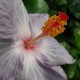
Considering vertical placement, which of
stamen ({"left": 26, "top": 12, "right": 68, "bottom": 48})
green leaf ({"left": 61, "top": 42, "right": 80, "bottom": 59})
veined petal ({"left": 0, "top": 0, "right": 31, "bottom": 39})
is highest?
veined petal ({"left": 0, "top": 0, "right": 31, "bottom": 39})

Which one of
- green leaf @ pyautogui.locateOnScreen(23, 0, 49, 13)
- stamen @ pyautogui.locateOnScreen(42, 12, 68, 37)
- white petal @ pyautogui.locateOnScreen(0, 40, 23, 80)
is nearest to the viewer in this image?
white petal @ pyautogui.locateOnScreen(0, 40, 23, 80)

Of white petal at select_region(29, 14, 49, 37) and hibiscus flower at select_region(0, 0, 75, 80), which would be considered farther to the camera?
white petal at select_region(29, 14, 49, 37)

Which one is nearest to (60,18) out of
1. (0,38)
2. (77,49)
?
(0,38)

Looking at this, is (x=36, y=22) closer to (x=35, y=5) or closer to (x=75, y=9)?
(x=35, y=5)

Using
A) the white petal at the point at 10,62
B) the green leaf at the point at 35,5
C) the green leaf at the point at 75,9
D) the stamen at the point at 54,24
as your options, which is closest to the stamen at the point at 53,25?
the stamen at the point at 54,24

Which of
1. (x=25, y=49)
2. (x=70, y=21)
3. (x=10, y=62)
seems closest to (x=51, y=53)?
(x=25, y=49)

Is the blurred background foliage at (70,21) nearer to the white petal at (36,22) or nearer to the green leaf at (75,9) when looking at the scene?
the green leaf at (75,9)

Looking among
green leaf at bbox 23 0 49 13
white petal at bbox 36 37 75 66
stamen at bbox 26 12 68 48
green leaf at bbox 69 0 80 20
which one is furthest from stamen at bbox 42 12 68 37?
green leaf at bbox 69 0 80 20

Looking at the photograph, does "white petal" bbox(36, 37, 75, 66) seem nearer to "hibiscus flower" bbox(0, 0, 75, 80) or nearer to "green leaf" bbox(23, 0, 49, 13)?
"hibiscus flower" bbox(0, 0, 75, 80)
